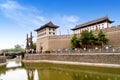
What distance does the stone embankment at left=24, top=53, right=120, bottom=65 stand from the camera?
961 inches

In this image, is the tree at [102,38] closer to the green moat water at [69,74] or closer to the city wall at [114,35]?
the city wall at [114,35]

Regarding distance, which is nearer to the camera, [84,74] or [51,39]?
[84,74]

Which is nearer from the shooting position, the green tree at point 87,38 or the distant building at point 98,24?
the green tree at point 87,38

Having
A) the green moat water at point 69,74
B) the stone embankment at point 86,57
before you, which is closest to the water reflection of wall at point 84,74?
the green moat water at point 69,74

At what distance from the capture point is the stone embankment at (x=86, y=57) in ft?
80.1

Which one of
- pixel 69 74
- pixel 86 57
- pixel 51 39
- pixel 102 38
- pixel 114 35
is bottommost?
pixel 69 74

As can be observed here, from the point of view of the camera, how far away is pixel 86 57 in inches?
1147

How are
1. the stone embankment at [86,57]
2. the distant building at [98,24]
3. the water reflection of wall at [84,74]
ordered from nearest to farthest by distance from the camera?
the water reflection of wall at [84,74], the stone embankment at [86,57], the distant building at [98,24]

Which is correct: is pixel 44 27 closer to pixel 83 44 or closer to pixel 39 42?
pixel 39 42

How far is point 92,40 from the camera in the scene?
36.4 metres

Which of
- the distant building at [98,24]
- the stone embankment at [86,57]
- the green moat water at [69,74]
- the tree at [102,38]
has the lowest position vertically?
the green moat water at [69,74]

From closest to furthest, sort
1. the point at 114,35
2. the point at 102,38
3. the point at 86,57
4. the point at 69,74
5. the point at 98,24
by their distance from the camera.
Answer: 1. the point at 69,74
2. the point at 86,57
3. the point at 102,38
4. the point at 114,35
5. the point at 98,24

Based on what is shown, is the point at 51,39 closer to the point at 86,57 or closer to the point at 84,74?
the point at 86,57

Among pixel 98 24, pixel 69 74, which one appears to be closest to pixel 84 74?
pixel 69 74
